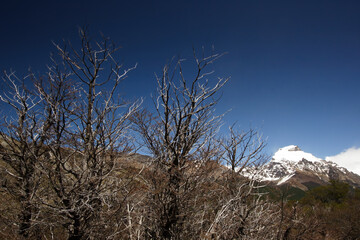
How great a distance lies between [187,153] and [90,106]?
10.6 feet

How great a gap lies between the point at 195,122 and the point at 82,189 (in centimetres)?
366

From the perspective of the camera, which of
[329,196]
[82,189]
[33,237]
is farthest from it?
[329,196]

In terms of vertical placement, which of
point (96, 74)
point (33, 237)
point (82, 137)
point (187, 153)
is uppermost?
point (96, 74)

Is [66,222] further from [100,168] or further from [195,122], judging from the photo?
[195,122]

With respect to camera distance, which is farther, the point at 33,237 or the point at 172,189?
the point at 33,237

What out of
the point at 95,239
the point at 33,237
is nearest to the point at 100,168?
the point at 95,239

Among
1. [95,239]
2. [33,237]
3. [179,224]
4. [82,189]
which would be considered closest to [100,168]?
[82,189]

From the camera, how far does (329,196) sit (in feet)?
166

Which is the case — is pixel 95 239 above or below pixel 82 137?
below

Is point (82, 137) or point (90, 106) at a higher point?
point (90, 106)

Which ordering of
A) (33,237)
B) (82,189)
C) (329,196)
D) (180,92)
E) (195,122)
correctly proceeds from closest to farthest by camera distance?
(82,189)
(180,92)
(195,122)
(33,237)
(329,196)

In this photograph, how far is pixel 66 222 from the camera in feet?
18.0

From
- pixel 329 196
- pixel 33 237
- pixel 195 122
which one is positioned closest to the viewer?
pixel 195 122

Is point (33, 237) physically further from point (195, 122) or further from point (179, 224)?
point (195, 122)
